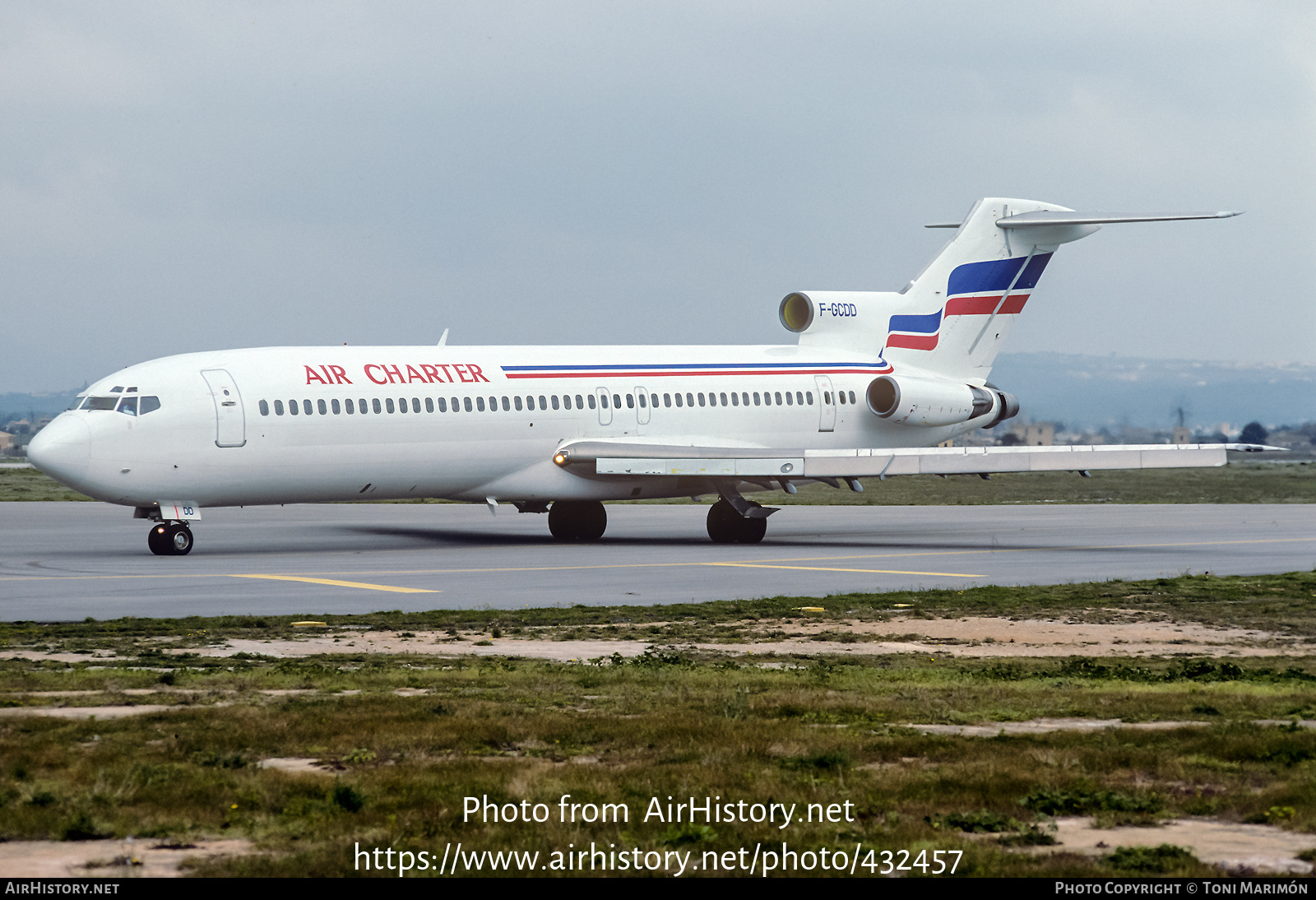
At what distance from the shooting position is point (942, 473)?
34812mm

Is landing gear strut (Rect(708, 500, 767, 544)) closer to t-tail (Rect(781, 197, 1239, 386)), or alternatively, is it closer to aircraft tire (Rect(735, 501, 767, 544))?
aircraft tire (Rect(735, 501, 767, 544))

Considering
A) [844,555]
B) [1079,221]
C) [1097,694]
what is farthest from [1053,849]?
[1079,221]

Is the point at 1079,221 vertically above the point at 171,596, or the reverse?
the point at 1079,221

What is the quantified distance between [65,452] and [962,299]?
893 inches

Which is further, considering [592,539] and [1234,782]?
[592,539]

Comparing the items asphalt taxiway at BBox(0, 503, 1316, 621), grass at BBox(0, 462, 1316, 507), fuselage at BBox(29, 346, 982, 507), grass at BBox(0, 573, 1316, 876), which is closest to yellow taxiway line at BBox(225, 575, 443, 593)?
asphalt taxiway at BBox(0, 503, 1316, 621)

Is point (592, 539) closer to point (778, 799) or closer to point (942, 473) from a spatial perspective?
point (942, 473)

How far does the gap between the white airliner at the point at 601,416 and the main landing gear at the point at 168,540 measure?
48mm

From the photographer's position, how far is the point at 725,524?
36.1m

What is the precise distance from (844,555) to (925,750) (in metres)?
21.0

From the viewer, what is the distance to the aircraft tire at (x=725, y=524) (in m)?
35.9

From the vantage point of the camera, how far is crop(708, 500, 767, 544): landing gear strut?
35.9 meters

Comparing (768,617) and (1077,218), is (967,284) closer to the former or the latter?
(1077,218)

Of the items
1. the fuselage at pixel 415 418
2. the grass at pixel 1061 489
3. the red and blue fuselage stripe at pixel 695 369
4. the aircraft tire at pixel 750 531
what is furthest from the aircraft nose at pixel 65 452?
the grass at pixel 1061 489
